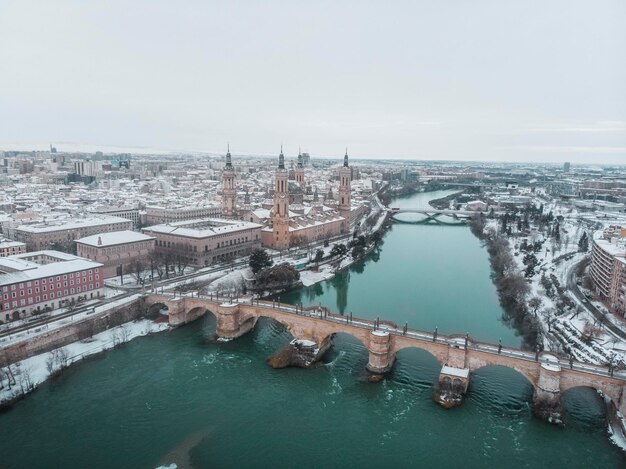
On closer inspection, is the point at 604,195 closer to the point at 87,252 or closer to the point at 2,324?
the point at 87,252

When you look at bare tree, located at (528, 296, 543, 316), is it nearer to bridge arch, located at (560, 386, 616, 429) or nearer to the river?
the river

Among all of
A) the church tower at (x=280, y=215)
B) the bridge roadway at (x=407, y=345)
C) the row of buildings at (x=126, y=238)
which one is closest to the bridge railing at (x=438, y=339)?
the bridge roadway at (x=407, y=345)

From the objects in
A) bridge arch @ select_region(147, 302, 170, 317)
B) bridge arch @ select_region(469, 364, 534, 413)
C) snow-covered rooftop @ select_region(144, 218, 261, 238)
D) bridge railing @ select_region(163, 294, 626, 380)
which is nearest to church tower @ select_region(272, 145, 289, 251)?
snow-covered rooftop @ select_region(144, 218, 261, 238)

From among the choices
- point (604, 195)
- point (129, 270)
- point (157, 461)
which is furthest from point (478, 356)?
point (604, 195)

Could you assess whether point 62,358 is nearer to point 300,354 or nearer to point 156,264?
point 300,354

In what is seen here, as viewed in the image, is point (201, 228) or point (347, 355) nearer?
point (347, 355)

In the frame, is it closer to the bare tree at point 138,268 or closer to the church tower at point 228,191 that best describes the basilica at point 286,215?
the church tower at point 228,191

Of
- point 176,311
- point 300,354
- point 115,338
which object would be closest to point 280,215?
point 176,311
